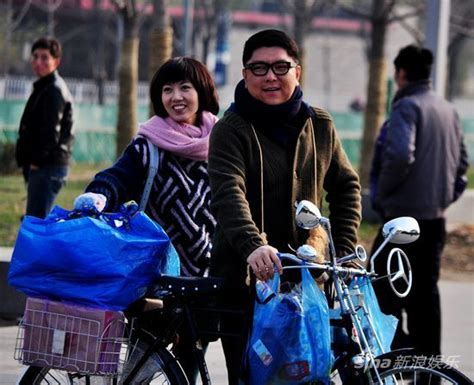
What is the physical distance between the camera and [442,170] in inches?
285

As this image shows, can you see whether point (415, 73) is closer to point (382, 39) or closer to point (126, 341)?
point (126, 341)

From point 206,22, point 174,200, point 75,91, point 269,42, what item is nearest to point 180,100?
point 174,200

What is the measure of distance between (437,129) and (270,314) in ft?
10.4

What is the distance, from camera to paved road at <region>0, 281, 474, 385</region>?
711 centimetres

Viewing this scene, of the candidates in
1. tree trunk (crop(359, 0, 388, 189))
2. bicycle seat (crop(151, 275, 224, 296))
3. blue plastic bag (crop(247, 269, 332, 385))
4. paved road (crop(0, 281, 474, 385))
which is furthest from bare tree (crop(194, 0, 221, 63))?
blue plastic bag (crop(247, 269, 332, 385))

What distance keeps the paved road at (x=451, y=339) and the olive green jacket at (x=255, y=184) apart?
68 cm

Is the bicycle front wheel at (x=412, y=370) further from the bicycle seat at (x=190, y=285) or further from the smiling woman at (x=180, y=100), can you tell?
the smiling woman at (x=180, y=100)

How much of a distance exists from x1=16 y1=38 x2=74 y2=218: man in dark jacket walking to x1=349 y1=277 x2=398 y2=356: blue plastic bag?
5.02 meters

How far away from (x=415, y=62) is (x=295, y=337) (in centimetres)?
340

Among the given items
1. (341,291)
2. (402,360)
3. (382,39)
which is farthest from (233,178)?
(382,39)

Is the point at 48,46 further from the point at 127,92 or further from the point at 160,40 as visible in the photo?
the point at 127,92

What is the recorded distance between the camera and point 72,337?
4445 millimetres

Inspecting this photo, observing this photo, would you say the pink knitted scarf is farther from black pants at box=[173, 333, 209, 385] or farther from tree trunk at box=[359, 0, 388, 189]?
tree trunk at box=[359, 0, 388, 189]

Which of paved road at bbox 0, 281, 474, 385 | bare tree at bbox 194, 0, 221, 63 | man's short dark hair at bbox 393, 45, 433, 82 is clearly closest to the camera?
paved road at bbox 0, 281, 474, 385
